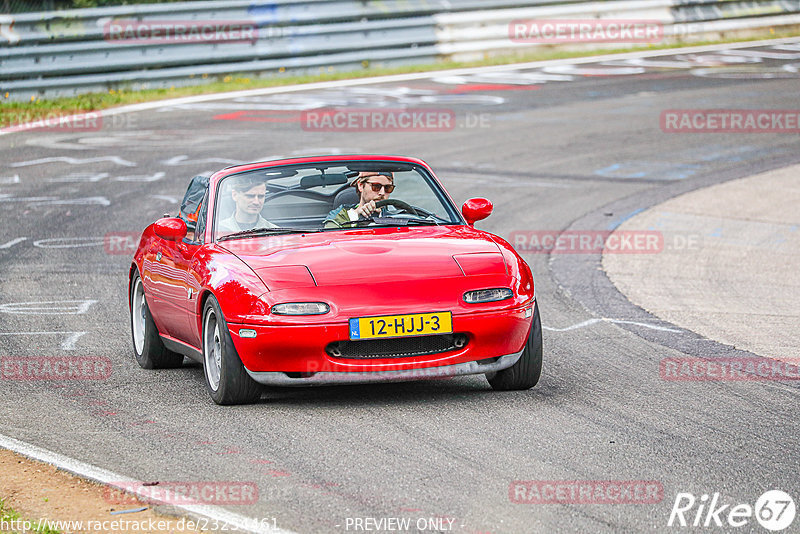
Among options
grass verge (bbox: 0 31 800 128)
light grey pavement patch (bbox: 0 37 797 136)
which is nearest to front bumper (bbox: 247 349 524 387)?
light grey pavement patch (bbox: 0 37 797 136)

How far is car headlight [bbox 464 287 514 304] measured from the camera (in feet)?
22.1

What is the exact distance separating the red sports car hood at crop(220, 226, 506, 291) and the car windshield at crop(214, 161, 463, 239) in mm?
199

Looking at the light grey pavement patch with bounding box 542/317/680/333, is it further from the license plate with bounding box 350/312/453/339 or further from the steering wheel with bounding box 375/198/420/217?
the license plate with bounding box 350/312/453/339

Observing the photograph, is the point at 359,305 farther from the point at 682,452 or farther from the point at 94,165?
the point at 94,165

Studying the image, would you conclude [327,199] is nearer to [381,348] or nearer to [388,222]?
[388,222]

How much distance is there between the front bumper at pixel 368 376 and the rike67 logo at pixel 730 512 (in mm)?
1873

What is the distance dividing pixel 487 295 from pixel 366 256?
0.71 m

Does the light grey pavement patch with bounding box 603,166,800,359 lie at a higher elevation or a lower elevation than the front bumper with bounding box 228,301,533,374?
lower

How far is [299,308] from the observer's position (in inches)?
260

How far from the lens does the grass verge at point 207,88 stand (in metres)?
22.3

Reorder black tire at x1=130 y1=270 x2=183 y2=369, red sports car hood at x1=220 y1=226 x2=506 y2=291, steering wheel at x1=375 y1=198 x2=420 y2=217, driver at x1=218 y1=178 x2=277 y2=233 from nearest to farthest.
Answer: red sports car hood at x1=220 y1=226 x2=506 y2=291, driver at x1=218 y1=178 x2=277 y2=233, steering wheel at x1=375 y1=198 x2=420 y2=217, black tire at x1=130 y1=270 x2=183 y2=369

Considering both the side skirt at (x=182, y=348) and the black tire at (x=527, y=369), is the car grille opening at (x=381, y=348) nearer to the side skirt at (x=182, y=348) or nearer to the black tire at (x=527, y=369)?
the black tire at (x=527, y=369)

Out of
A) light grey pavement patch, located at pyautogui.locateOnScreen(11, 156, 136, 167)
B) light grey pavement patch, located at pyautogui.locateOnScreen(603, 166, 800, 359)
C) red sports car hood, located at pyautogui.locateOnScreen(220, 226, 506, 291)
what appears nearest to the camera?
red sports car hood, located at pyautogui.locateOnScreen(220, 226, 506, 291)

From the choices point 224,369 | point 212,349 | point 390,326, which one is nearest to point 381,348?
point 390,326
